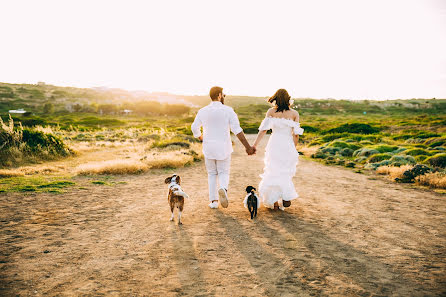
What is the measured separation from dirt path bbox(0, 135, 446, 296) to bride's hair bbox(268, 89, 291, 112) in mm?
2251

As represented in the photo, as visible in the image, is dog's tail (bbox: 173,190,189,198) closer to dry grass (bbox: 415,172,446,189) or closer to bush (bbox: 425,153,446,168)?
dry grass (bbox: 415,172,446,189)

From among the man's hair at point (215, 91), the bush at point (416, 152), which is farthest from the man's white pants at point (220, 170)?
the bush at point (416, 152)

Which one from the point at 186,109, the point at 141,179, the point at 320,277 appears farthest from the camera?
the point at 186,109

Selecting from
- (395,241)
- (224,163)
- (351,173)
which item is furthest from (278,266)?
(351,173)

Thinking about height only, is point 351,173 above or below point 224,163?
below

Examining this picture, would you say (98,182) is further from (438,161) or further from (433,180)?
(438,161)

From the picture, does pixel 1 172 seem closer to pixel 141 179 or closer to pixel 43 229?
pixel 141 179

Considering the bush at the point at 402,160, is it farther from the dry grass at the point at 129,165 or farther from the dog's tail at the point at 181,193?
the dog's tail at the point at 181,193

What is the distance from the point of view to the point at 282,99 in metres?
6.14

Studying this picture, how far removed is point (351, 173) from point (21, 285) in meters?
11.6

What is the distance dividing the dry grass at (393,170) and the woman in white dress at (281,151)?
6413 millimetres

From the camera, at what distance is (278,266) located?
12.8 feet

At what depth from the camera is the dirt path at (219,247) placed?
11.3 ft

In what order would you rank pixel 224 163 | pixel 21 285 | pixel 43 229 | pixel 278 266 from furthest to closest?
pixel 224 163 → pixel 43 229 → pixel 278 266 → pixel 21 285
